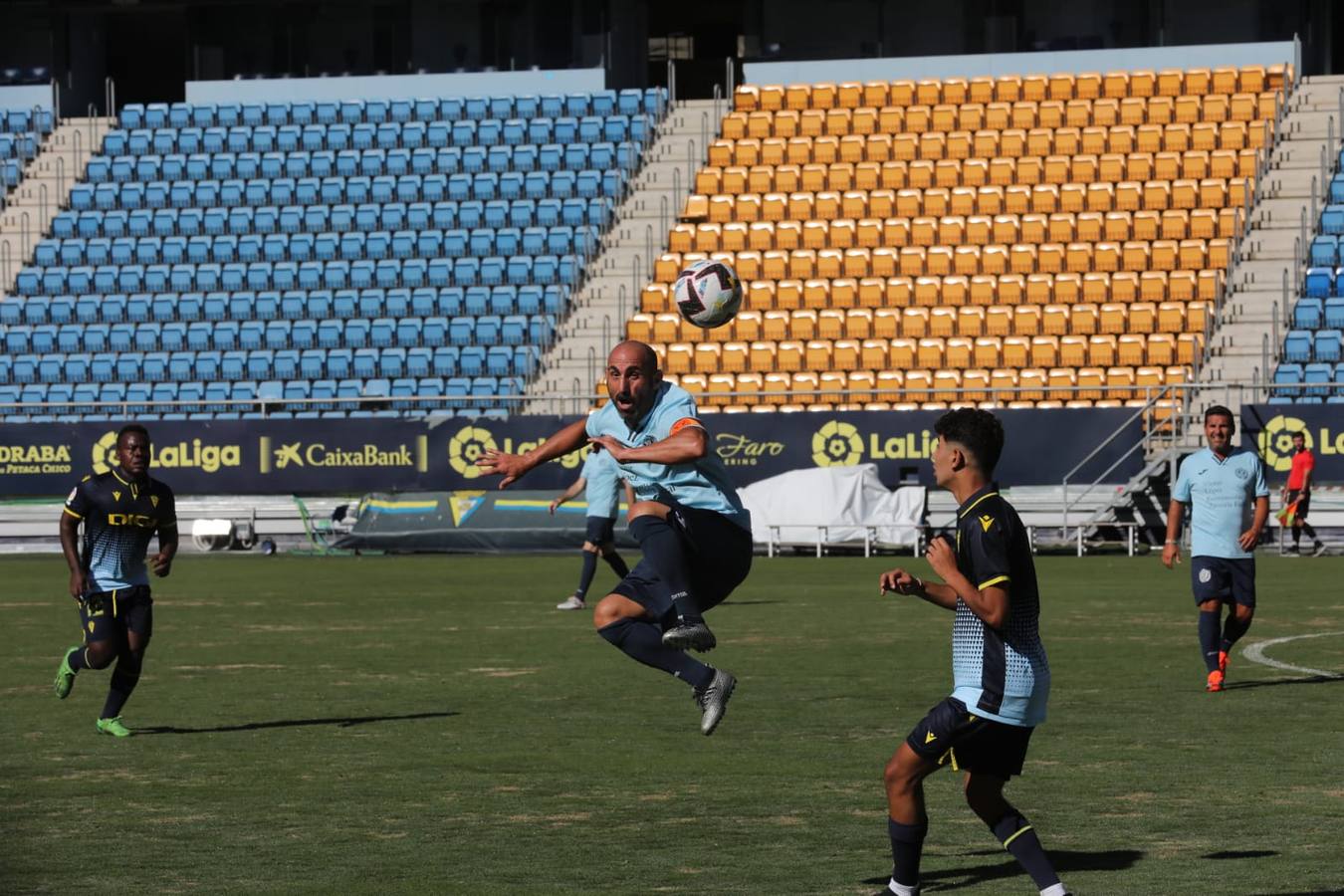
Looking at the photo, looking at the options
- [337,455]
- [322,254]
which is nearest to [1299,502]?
[337,455]

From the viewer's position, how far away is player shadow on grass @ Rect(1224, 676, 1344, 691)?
1449 cm

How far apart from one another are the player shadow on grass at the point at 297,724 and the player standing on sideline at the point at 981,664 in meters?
6.38

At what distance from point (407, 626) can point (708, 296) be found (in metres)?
9.94

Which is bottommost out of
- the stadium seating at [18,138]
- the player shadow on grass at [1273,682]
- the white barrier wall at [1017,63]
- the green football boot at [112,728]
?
the player shadow on grass at [1273,682]

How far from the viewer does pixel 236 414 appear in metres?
38.7

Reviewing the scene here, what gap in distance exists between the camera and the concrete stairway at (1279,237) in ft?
119

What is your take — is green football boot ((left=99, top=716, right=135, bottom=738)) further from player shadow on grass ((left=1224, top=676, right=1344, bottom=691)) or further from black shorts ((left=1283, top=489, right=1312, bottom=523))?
black shorts ((left=1283, top=489, right=1312, bottom=523))

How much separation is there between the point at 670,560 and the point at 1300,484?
24147mm

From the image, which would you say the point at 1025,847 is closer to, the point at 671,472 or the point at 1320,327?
the point at 671,472

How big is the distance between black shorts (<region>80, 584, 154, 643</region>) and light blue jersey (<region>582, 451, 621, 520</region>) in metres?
9.87

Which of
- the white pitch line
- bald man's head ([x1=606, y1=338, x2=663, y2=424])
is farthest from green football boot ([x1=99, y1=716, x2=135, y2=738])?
the white pitch line

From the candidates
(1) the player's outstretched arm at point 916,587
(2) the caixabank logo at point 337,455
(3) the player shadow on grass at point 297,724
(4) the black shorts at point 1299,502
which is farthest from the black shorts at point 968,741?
(2) the caixabank logo at point 337,455

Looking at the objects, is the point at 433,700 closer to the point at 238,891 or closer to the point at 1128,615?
the point at 238,891

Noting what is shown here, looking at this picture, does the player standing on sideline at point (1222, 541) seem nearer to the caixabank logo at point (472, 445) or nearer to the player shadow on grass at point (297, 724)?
the player shadow on grass at point (297, 724)
